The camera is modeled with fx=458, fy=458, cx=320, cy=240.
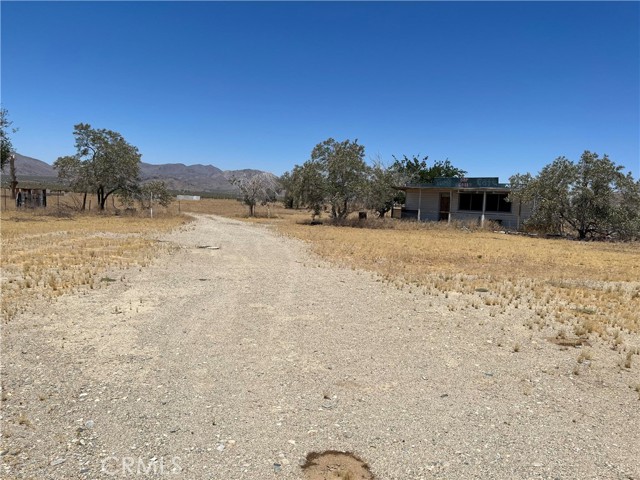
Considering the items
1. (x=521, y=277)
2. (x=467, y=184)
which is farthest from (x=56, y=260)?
(x=467, y=184)

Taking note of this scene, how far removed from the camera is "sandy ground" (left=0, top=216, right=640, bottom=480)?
3.49 m

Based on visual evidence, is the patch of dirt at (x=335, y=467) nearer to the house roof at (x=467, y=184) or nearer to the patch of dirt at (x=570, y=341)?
the patch of dirt at (x=570, y=341)

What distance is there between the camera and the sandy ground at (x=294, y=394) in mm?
3488

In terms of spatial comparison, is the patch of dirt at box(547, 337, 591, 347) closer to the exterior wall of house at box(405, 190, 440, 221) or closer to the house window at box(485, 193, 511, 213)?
the house window at box(485, 193, 511, 213)

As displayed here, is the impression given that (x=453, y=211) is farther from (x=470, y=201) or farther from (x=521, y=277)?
(x=521, y=277)

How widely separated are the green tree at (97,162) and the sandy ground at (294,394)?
30.7 metres

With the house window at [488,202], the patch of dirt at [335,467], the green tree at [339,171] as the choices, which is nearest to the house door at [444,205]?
the house window at [488,202]

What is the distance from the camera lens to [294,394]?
464 cm

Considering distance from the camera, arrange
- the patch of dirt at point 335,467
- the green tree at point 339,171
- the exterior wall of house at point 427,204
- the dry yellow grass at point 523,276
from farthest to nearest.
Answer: the exterior wall of house at point 427,204, the green tree at point 339,171, the dry yellow grass at point 523,276, the patch of dirt at point 335,467

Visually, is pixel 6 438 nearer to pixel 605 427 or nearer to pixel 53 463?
pixel 53 463

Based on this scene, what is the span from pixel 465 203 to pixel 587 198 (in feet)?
35.3

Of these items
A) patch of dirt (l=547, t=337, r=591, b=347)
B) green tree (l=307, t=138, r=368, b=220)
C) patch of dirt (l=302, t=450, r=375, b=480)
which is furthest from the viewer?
green tree (l=307, t=138, r=368, b=220)

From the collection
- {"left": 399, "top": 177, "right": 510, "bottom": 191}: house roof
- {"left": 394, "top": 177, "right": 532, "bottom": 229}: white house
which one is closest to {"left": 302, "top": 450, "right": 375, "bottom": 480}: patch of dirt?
{"left": 394, "top": 177, "right": 532, "bottom": 229}: white house

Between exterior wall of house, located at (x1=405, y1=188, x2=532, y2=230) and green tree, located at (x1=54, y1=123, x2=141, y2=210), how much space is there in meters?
23.6
